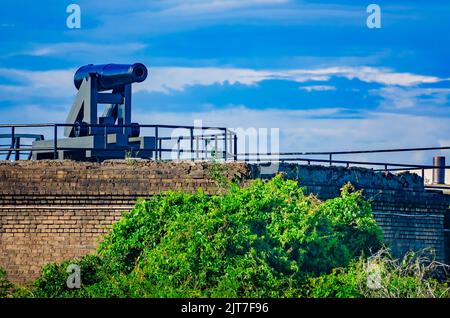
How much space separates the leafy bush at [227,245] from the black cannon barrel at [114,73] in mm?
6461

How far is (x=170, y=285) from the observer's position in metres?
16.5

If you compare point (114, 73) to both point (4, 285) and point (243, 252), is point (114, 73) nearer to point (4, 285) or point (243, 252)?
point (4, 285)

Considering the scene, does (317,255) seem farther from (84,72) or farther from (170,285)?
(84,72)

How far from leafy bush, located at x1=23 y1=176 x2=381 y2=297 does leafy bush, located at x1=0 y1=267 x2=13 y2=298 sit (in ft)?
2.09

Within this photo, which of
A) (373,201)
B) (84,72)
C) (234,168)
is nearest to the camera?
(234,168)

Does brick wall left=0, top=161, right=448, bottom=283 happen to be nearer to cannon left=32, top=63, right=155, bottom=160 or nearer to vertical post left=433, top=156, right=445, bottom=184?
cannon left=32, top=63, right=155, bottom=160

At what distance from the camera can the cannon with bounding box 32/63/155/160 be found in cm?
2358

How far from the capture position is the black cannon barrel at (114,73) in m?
24.4

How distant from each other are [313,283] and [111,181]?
4566mm

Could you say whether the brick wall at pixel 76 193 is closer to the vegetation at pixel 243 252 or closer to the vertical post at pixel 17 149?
the vegetation at pixel 243 252

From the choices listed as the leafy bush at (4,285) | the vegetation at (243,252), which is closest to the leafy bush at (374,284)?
the vegetation at (243,252)
